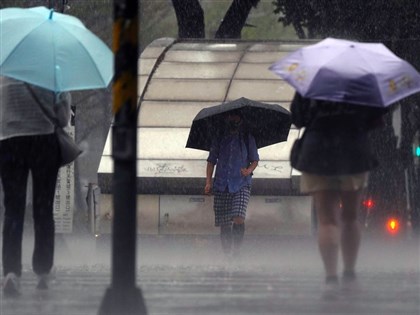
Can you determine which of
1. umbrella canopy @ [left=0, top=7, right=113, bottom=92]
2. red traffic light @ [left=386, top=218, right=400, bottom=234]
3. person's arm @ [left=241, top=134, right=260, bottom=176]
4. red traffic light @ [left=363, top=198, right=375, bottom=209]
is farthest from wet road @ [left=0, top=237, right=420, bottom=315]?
red traffic light @ [left=363, top=198, right=375, bottom=209]

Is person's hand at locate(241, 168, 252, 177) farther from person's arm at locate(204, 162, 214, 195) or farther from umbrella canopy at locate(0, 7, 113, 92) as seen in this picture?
umbrella canopy at locate(0, 7, 113, 92)

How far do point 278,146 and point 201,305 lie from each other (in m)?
10.5

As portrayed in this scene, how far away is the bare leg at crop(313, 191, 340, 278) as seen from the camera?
994 cm

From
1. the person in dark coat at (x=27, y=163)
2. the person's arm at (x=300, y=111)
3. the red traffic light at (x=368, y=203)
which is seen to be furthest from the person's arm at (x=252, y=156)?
the person in dark coat at (x=27, y=163)

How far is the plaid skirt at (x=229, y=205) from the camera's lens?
14.9m

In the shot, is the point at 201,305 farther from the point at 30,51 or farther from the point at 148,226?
the point at 148,226

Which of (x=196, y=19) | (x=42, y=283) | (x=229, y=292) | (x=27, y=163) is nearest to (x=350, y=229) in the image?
(x=229, y=292)

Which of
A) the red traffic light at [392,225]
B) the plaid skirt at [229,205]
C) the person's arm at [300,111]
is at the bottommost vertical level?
the red traffic light at [392,225]

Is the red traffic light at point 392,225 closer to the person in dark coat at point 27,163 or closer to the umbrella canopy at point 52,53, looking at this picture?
the umbrella canopy at point 52,53

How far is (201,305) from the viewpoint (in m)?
8.80

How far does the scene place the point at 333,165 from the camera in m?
9.85

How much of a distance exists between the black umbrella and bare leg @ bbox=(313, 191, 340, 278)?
5.25 metres

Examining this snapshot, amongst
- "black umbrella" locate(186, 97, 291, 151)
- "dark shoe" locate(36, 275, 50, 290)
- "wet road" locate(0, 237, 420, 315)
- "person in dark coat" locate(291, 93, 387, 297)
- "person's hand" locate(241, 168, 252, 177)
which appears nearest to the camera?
"wet road" locate(0, 237, 420, 315)

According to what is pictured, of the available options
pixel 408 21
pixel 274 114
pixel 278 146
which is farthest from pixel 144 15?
pixel 274 114
